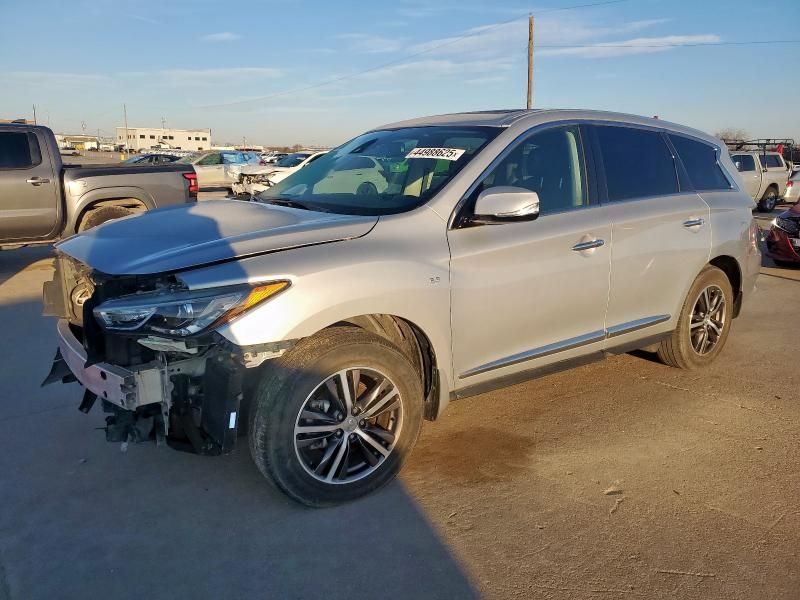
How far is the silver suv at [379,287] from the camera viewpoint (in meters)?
2.88

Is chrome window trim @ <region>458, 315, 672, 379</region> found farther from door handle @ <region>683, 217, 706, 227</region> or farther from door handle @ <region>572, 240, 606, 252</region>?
door handle @ <region>683, 217, 706, 227</region>

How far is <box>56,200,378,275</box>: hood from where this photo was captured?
2.95 metres

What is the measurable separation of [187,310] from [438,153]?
175 cm

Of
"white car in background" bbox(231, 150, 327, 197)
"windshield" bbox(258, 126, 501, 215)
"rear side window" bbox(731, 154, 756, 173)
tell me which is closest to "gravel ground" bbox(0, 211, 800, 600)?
"windshield" bbox(258, 126, 501, 215)

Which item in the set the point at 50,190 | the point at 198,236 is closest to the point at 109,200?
the point at 50,190

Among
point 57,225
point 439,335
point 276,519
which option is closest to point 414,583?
point 276,519

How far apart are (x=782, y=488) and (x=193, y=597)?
2.93m

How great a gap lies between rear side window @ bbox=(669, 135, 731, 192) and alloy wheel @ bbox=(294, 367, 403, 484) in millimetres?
3072

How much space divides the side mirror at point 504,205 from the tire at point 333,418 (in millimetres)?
848

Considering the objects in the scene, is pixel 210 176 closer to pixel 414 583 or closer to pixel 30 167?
pixel 30 167

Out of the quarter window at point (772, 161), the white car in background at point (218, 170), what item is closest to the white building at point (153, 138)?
the white car in background at point (218, 170)

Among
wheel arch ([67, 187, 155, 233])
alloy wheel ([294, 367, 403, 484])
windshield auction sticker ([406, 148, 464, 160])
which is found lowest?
alloy wheel ([294, 367, 403, 484])

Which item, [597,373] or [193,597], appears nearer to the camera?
[193,597]

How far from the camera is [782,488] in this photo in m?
3.46
